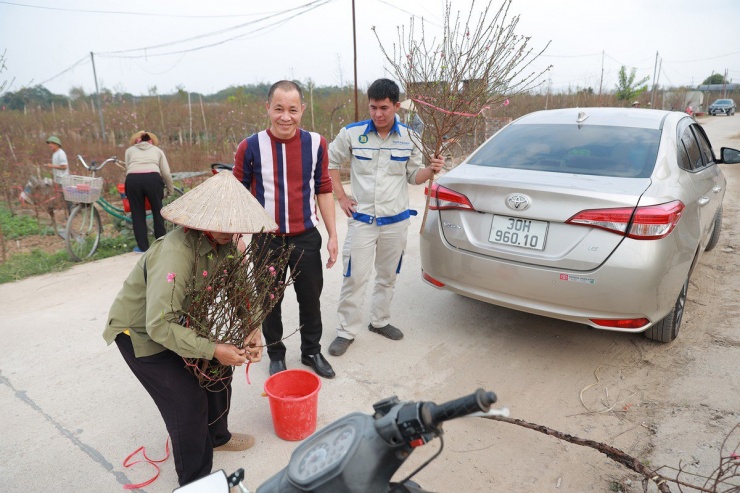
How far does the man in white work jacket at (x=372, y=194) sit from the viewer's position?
10.8 feet

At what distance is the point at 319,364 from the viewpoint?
314cm

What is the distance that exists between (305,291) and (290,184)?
0.69 metres

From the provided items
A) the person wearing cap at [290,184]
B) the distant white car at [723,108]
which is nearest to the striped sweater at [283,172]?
the person wearing cap at [290,184]

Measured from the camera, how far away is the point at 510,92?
11.3 ft

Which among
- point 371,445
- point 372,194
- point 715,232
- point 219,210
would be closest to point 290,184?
point 372,194

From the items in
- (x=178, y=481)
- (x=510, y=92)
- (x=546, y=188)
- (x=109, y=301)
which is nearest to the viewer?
(x=178, y=481)

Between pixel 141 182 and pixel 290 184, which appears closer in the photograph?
pixel 290 184

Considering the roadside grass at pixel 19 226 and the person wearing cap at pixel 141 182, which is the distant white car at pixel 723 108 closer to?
the person wearing cap at pixel 141 182

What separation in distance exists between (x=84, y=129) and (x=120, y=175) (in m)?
6.35

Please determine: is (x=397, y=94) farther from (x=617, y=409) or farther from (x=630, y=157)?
(x=617, y=409)

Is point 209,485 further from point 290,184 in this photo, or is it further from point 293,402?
point 290,184

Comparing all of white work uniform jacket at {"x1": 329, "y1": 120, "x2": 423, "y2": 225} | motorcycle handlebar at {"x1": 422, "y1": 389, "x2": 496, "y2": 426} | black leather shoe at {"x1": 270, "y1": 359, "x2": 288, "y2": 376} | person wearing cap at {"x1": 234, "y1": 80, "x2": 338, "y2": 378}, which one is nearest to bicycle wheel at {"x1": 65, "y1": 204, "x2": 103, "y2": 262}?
black leather shoe at {"x1": 270, "y1": 359, "x2": 288, "y2": 376}

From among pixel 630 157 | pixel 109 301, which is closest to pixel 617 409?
pixel 630 157

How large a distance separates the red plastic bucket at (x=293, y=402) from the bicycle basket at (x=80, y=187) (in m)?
4.64
